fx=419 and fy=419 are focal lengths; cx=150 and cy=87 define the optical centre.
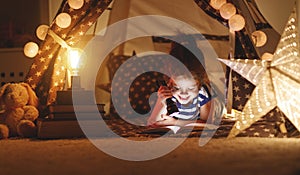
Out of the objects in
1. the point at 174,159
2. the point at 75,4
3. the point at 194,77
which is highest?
the point at 75,4

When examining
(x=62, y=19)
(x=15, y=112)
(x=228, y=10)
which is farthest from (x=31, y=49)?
(x=228, y=10)

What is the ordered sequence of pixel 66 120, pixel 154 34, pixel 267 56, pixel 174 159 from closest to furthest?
1. pixel 174 159
2. pixel 66 120
3. pixel 267 56
4. pixel 154 34

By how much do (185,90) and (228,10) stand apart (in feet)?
1.20

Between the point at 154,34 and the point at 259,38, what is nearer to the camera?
the point at 259,38

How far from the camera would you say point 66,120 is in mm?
1568

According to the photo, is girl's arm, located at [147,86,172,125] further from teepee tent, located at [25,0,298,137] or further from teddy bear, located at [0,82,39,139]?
teddy bear, located at [0,82,39,139]

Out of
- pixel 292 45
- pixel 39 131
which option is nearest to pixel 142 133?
pixel 39 131

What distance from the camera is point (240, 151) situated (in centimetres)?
117

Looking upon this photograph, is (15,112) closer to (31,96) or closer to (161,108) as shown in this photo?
(31,96)

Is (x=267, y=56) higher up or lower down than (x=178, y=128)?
higher up

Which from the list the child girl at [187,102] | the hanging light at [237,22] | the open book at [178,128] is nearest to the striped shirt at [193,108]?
the child girl at [187,102]

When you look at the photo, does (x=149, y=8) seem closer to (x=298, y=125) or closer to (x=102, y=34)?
(x=102, y=34)

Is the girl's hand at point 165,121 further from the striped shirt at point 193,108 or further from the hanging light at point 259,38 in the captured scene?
the hanging light at point 259,38

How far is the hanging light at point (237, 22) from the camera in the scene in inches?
66.0
